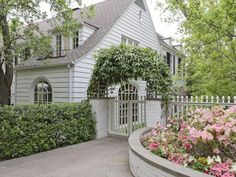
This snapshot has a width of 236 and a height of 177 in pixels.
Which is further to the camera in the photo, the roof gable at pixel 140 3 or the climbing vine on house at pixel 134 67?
the roof gable at pixel 140 3

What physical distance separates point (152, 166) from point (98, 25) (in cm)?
1111

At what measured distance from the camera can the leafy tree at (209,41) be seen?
10844 mm

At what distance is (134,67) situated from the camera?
874cm

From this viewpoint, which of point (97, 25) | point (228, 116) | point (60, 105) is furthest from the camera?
point (97, 25)

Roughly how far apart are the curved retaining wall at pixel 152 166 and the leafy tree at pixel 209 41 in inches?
301

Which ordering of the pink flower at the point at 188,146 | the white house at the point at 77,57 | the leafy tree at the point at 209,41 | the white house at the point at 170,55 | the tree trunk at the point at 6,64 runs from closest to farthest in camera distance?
the pink flower at the point at 188,146, the tree trunk at the point at 6,64, the leafy tree at the point at 209,41, the white house at the point at 77,57, the white house at the point at 170,55

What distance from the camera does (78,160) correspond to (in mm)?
6648

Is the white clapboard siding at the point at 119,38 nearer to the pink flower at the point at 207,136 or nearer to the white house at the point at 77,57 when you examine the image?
the white house at the point at 77,57

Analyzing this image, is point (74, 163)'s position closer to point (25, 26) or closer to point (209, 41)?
point (25, 26)

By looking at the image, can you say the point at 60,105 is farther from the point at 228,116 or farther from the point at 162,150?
the point at 228,116

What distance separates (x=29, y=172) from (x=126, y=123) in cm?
544

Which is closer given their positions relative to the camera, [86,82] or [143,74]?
[143,74]

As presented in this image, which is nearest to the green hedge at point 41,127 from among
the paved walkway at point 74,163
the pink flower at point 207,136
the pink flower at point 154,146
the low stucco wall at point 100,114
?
the low stucco wall at point 100,114

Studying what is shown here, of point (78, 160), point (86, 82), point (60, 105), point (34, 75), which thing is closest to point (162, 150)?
point (78, 160)
